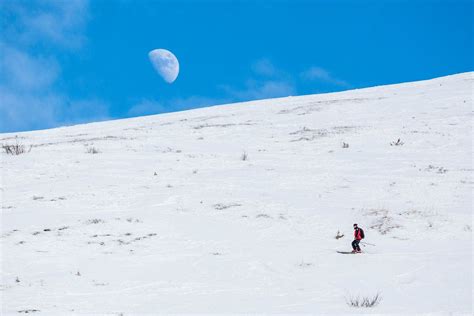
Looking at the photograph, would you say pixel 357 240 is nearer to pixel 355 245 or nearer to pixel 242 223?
pixel 355 245

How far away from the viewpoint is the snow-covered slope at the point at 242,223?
860 centimetres

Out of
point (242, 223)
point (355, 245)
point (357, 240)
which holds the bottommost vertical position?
point (355, 245)

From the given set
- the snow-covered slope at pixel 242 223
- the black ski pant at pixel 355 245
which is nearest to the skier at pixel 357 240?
the black ski pant at pixel 355 245

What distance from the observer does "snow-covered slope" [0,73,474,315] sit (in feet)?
28.2

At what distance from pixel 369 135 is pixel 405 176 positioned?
7336 millimetres

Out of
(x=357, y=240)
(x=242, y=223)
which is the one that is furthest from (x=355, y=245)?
(x=242, y=223)

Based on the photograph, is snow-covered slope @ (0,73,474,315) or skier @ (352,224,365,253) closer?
snow-covered slope @ (0,73,474,315)

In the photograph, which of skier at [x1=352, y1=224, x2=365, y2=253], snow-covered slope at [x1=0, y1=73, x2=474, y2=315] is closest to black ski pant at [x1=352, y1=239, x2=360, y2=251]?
skier at [x1=352, y1=224, x2=365, y2=253]

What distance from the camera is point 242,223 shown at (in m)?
13.0

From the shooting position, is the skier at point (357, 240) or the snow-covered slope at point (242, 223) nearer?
the snow-covered slope at point (242, 223)

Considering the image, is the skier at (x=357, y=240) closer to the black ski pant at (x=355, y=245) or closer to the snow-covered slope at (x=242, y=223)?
the black ski pant at (x=355, y=245)

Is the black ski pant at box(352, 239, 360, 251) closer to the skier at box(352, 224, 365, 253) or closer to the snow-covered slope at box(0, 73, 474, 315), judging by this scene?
the skier at box(352, 224, 365, 253)

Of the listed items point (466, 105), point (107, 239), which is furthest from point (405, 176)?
point (466, 105)

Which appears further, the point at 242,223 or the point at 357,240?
the point at 242,223
